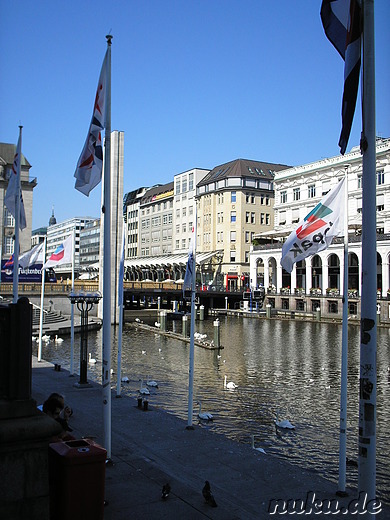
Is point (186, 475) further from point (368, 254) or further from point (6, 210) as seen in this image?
point (6, 210)

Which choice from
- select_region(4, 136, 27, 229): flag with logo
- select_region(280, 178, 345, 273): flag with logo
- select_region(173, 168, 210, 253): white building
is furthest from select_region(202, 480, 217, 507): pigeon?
select_region(173, 168, 210, 253): white building

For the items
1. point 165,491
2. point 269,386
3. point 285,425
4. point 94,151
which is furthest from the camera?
point 269,386

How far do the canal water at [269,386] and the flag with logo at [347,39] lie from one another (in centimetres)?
853

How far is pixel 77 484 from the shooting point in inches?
283

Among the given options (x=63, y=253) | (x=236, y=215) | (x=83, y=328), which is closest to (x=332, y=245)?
(x=236, y=215)

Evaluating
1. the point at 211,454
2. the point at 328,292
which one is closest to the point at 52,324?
the point at 328,292

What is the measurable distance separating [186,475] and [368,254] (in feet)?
19.9

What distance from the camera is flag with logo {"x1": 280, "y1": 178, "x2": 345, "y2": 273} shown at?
10602mm

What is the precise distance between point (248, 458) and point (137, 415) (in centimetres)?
495

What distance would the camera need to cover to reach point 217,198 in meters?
110

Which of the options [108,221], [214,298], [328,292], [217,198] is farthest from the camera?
[217,198]

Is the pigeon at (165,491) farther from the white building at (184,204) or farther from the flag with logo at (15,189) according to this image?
the white building at (184,204)

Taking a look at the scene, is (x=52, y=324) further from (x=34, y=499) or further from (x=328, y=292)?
(x=34, y=499)

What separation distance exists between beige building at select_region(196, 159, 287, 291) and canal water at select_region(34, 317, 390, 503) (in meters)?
56.4
